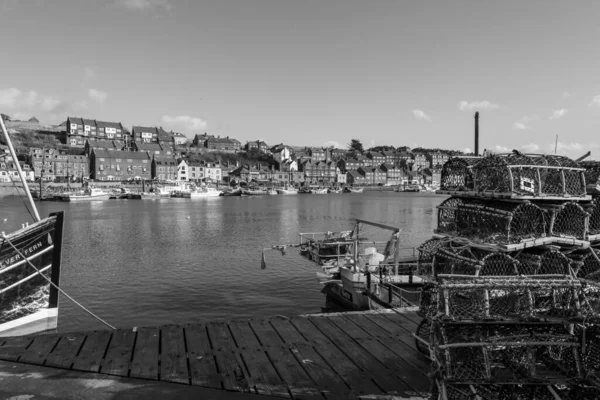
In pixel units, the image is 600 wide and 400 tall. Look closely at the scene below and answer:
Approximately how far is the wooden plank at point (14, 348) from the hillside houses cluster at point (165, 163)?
100178 millimetres

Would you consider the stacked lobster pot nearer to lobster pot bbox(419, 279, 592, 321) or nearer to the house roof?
lobster pot bbox(419, 279, 592, 321)

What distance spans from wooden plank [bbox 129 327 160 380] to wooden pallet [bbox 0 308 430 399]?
0.05 feet

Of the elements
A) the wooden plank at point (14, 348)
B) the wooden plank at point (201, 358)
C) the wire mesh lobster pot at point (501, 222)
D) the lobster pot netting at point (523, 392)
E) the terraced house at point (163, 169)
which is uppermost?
the terraced house at point (163, 169)

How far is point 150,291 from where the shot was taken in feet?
67.2

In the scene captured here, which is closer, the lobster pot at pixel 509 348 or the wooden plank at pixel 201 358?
the lobster pot at pixel 509 348

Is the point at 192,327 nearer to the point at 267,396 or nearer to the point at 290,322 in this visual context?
the point at 290,322

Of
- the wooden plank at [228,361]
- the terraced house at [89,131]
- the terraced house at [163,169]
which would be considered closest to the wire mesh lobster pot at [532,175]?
the wooden plank at [228,361]

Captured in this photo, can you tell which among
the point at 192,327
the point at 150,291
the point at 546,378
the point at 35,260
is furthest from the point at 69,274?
Result: the point at 546,378

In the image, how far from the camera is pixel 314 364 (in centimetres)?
675

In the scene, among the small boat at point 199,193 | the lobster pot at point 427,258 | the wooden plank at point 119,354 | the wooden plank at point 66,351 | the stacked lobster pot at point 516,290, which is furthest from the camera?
the small boat at point 199,193

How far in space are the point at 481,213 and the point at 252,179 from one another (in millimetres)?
148954

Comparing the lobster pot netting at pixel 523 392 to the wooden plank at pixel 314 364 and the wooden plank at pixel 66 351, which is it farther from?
the wooden plank at pixel 66 351

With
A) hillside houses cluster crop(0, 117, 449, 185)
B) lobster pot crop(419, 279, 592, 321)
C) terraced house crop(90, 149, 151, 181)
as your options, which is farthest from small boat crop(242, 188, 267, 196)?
lobster pot crop(419, 279, 592, 321)

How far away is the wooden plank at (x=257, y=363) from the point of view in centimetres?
595
